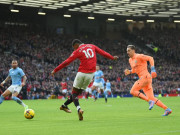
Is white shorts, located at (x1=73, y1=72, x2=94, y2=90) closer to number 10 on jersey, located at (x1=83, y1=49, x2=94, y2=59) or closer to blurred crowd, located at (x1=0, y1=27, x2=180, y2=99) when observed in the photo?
number 10 on jersey, located at (x1=83, y1=49, x2=94, y2=59)

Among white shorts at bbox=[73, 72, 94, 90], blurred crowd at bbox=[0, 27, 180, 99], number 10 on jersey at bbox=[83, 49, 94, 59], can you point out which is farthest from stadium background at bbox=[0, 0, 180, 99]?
number 10 on jersey at bbox=[83, 49, 94, 59]

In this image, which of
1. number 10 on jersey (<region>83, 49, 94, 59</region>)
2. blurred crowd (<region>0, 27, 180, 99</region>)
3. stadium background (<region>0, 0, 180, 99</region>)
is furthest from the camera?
stadium background (<region>0, 0, 180, 99</region>)

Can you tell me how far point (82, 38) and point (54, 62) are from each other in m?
9.38

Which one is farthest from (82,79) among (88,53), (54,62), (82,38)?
(82,38)

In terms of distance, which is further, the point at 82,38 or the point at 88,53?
the point at 82,38

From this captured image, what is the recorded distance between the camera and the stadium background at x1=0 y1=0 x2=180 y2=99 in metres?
41.8

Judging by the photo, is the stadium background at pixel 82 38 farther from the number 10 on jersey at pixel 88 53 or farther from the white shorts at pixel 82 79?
the number 10 on jersey at pixel 88 53

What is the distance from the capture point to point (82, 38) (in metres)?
53.8

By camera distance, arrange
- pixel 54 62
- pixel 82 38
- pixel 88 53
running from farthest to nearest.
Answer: pixel 82 38 → pixel 54 62 → pixel 88 53

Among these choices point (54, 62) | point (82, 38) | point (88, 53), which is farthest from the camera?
point (82, 38)

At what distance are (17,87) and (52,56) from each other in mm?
29584

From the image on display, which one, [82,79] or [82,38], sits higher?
[82,79]

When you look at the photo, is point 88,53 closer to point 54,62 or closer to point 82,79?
point 82,79

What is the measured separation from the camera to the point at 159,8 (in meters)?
46.9
